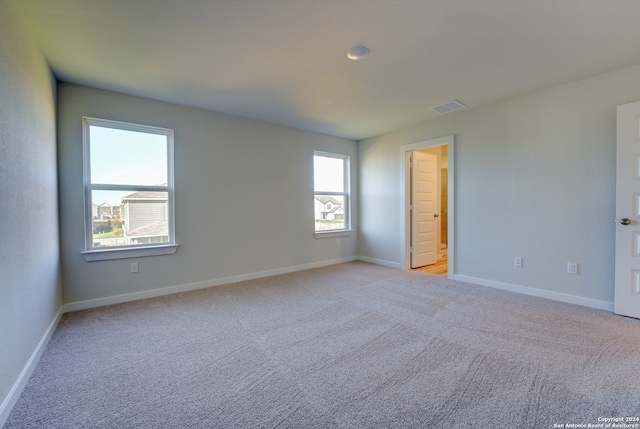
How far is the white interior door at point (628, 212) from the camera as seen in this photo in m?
2.52

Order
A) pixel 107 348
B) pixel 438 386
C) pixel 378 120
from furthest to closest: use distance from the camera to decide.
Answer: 1. pixel 378 120
2. pixel 107 348
3. pixel 438 386

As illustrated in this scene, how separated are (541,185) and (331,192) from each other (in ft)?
10.1

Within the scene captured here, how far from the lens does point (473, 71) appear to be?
2.66 meters

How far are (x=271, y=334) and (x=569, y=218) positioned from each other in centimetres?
336

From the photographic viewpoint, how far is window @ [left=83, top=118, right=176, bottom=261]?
3.04 m

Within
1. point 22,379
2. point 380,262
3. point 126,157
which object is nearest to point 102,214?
point 126,157

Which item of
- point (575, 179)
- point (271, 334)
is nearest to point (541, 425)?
point (271, 334)

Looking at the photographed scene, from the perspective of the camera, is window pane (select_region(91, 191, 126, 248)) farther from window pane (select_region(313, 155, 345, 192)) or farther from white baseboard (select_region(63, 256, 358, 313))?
window pane (select_region(313, 155, 345, 192))

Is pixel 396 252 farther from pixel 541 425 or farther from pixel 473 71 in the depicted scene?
pixel 541 425

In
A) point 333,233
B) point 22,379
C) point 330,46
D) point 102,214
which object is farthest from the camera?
point 333,233

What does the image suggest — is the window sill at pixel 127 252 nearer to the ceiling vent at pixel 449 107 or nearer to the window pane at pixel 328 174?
the window pane at pixel 328 174

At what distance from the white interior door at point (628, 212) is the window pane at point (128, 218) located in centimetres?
488

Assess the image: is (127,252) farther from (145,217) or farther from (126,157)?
(126,157)

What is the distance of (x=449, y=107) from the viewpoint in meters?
3.64
